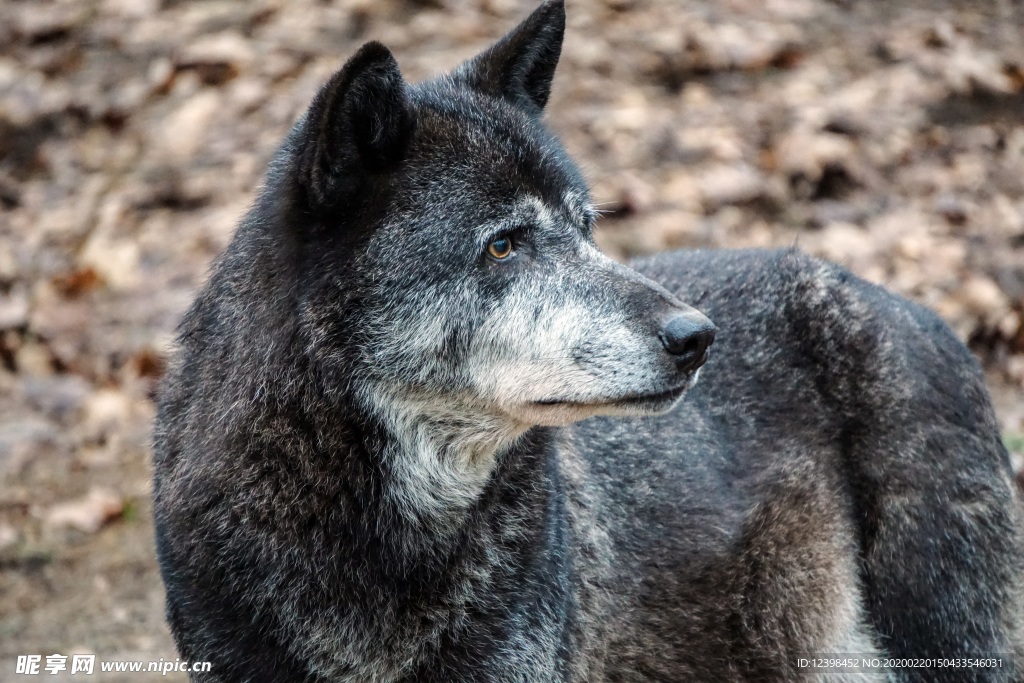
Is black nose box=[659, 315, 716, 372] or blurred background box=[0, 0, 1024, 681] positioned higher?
black nose box=[659, 315, 716, 372]

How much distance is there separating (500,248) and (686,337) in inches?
29.4

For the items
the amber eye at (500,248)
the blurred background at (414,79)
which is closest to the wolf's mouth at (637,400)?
the amber eye at (500,248)

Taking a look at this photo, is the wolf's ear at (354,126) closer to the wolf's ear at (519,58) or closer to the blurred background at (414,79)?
the wolf's ear at (519,58)

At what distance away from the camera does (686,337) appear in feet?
11.9

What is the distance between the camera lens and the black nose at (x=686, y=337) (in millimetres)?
3646

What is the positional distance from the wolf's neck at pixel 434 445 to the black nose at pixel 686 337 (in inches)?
23.5

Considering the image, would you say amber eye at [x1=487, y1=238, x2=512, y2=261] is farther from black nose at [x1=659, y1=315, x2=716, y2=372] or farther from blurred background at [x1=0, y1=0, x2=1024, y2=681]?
blurred background at [x1=0, y1=0, x2=1024, y2=681]

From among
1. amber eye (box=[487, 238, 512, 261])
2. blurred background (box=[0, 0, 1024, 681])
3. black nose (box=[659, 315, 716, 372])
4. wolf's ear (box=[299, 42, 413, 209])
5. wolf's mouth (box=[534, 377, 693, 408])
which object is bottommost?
blurred background (box=[0, 0, 1024, 681])

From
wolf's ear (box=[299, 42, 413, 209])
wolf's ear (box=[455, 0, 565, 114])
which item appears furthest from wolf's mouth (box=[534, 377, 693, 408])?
wolf's ear (box=[455, 0, 565, 114])

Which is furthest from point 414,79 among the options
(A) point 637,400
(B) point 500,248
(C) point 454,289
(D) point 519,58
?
(A) point 637,400

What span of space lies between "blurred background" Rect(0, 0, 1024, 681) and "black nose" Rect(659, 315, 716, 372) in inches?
165

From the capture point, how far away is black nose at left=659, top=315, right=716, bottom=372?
3646 mm

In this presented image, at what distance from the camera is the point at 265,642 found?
3.77 m

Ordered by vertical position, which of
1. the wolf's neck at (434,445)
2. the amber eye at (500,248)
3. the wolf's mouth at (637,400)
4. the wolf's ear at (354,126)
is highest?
the wolf's ear at (354,126)
